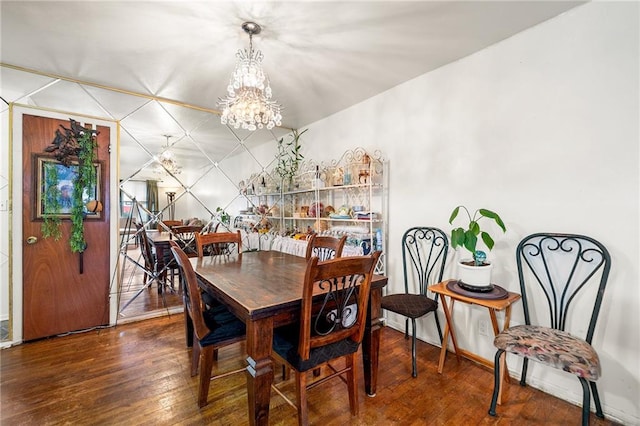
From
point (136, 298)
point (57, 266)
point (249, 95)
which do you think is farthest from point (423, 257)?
point (57, 266)

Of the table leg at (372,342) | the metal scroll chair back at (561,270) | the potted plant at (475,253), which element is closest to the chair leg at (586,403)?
the metal scroll chair back at (561,270)

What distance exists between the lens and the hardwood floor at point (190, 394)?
1.60 metres

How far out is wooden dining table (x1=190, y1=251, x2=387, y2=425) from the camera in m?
1.30

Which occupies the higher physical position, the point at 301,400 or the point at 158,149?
the point at 158,149

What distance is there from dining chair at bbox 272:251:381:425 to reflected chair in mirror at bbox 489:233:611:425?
2.89ft

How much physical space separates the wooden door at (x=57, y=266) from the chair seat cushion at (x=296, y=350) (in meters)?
2.38

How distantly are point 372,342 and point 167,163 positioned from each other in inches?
122

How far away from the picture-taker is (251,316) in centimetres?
124

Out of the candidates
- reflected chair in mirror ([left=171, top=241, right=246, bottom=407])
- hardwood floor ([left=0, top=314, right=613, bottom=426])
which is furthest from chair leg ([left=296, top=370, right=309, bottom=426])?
reflected chair in mirror ([left=171, top=241, right=246, bottom=407])

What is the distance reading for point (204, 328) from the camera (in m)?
1.61

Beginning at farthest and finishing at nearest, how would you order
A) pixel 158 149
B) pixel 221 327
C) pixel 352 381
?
1. pixel 158 149
2. pixel 221 327
3. pixel 352 381

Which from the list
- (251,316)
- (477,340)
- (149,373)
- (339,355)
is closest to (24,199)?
(149,373)

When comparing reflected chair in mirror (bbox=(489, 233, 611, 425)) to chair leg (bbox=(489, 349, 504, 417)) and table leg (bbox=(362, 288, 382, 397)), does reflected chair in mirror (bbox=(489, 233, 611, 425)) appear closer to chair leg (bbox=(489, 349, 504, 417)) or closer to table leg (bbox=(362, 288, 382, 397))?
chair leg (bbox=(489, 349, 504, 417))

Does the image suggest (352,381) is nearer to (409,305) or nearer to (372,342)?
(372,342)
